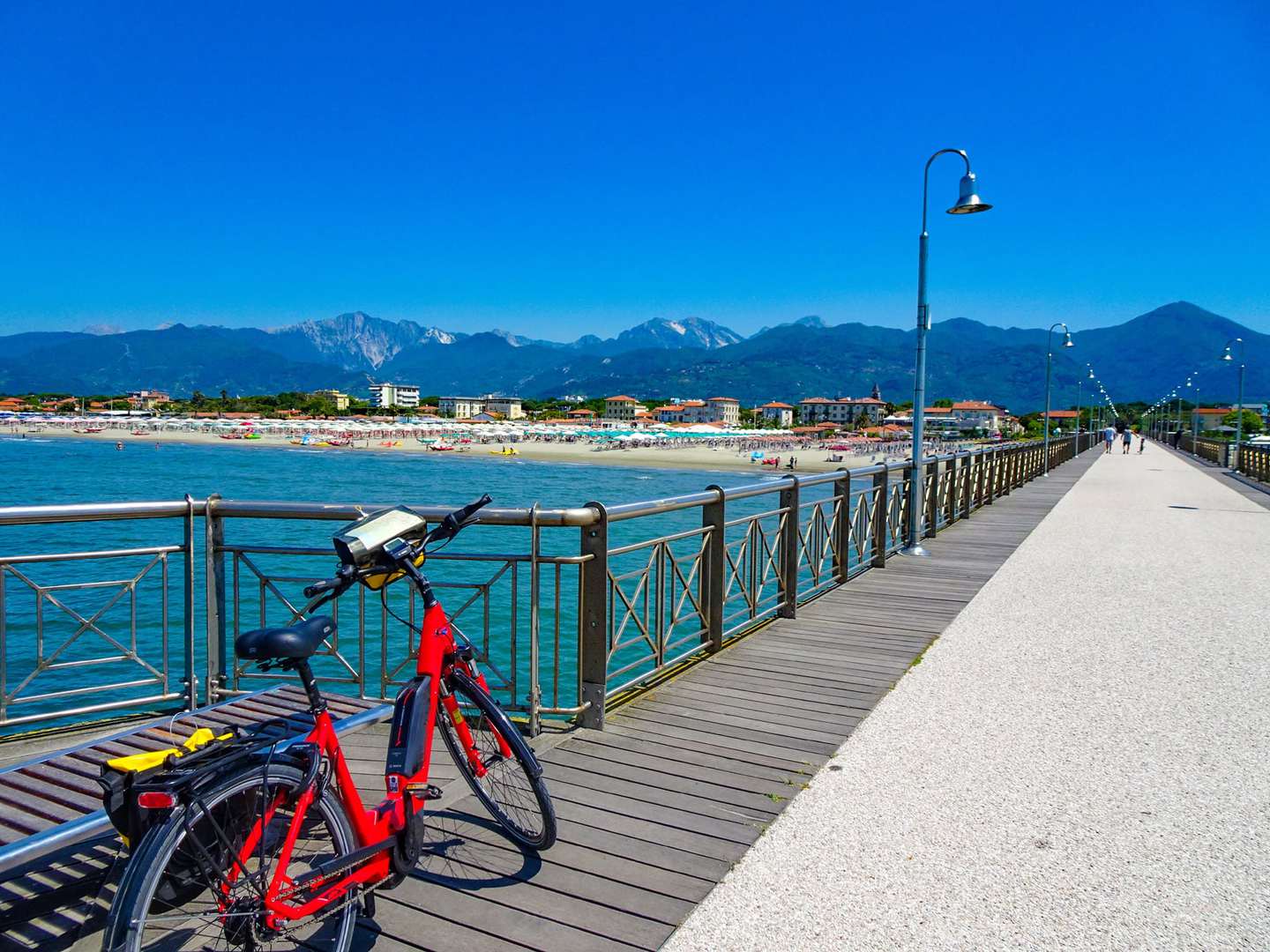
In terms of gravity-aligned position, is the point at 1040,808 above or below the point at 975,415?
below

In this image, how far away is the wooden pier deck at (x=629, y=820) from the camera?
263 centimetres

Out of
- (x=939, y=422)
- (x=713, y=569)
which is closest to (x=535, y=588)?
(x=713, y=569)

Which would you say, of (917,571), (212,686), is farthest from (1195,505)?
(212,686)

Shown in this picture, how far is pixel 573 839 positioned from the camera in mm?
3289

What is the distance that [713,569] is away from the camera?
591 cm

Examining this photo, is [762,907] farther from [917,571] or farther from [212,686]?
[917,571]

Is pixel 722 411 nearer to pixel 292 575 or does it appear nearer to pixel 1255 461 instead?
pixel 1255 461

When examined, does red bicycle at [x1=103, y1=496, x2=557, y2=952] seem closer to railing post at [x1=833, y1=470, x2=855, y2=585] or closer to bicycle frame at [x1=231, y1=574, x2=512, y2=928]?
bicycle frame at [x1=231, y1=574, x2=512, y2=928]

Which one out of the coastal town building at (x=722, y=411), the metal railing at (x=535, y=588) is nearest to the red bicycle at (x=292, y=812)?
the metal railing at (x=535, y=588)

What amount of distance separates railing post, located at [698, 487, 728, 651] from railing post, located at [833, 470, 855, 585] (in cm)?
288

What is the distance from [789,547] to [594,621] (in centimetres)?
313

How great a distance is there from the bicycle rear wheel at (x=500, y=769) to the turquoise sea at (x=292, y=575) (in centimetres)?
78

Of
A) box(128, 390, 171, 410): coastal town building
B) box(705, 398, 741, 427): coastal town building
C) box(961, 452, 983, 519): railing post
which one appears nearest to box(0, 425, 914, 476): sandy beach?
box(128, 390, 171, 410): coastal town building

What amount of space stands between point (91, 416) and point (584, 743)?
16165cm
